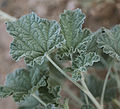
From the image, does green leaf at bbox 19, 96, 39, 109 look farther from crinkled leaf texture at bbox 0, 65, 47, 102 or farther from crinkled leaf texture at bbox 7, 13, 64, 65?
crinkled leaf texture at bbox 7, 13, 64, 65

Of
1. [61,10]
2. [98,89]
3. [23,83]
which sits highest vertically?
[61,10]

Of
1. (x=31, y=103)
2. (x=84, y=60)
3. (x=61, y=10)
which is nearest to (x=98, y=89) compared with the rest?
(x=31, y=103)

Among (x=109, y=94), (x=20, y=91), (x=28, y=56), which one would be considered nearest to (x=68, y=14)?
(x=28, y=56)

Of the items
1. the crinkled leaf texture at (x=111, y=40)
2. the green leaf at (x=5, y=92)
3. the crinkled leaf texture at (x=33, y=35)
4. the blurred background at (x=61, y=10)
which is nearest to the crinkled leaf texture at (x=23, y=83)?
the green leaf at (x=5, y=92)

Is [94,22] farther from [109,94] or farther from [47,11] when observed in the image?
[109,94]

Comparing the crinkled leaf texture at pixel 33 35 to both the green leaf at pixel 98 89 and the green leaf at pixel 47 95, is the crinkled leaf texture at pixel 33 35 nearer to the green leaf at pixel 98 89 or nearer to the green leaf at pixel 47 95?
Result: the green leaf at pixel 47 95

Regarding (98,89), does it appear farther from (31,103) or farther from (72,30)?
(72,30)
